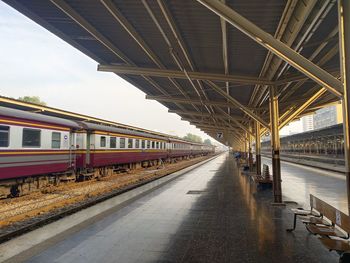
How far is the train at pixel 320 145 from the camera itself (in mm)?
22781

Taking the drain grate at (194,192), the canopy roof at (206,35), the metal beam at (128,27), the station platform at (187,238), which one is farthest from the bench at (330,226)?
the metal beam at (128,27)

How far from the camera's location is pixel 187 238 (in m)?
6.40

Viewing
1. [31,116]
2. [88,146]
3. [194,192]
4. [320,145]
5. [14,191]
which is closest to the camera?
[31,116]

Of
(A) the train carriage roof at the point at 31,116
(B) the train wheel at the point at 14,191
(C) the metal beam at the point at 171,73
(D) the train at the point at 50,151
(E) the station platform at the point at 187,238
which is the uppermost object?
(C) the metal beam at the point at 171,73

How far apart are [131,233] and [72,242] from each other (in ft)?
4.27

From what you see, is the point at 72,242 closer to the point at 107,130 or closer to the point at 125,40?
the point at 125,40

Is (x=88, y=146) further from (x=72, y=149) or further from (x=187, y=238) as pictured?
(x=187, y=238)

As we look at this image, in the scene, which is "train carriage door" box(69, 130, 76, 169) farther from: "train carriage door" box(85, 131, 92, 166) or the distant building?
the distant building

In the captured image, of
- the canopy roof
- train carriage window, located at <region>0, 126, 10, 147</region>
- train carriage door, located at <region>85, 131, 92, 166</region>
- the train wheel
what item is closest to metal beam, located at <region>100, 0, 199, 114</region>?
the canopy roof

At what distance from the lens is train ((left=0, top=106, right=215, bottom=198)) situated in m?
11.0

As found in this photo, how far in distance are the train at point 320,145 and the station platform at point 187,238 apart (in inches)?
629

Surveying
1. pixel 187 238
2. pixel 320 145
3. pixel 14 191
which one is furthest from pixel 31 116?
pixel 320 145

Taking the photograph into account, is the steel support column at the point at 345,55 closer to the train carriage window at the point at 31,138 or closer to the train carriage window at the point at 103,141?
the train carriage window at the point at 31,138

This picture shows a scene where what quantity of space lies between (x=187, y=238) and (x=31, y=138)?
8.69 metres
